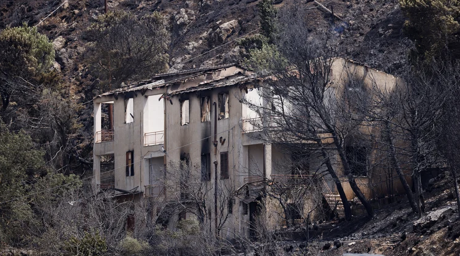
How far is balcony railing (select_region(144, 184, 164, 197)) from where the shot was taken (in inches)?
1665

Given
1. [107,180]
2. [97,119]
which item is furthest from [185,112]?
[107,180]

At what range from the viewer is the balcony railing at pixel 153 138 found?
147ft

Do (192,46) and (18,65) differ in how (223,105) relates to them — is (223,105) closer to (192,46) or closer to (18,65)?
(18,65)

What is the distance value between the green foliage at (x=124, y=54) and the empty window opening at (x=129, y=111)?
8.63 meters

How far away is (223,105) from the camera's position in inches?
1624

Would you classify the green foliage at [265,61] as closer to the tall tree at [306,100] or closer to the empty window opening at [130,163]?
the tall tree at [306,100]

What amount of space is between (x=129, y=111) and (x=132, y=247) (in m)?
13.9

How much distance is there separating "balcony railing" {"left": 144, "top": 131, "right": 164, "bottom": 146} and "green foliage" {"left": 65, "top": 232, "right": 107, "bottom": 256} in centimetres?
1047

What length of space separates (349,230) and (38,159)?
17205 mm

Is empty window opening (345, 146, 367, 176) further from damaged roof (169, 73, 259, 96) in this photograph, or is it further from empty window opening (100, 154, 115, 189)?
empty window opening (100, 154, 115, 189)

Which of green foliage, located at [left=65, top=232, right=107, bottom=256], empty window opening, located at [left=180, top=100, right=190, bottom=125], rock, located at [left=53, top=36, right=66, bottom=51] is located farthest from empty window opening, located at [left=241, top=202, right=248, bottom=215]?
rock, located at [left=53, top=36, right=66, bottom=51]

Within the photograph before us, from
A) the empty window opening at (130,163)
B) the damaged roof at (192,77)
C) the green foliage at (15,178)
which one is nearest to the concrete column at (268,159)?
the damaged roof at (192,77)

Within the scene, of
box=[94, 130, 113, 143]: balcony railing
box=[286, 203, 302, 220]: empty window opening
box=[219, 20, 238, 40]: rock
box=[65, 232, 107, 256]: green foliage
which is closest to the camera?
box=[65, 232, 107, 256]: green foliage

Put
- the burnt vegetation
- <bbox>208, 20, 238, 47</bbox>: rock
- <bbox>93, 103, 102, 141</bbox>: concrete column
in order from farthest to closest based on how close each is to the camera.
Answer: <bbox>208, 20, 238, 47</bbox>: rock → <bbox>93, 103, 102, 141</bbox>: concrete column → the burnt vegetation
